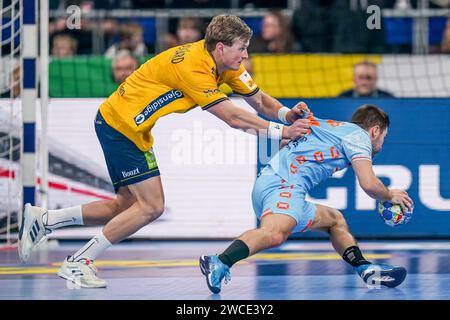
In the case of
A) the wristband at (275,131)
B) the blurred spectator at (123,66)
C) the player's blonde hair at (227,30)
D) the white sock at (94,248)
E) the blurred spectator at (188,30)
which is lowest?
the white sock at (94,248)

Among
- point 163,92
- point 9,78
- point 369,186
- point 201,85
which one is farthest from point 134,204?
point 9,78

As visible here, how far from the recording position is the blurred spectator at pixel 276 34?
1313 centimetres

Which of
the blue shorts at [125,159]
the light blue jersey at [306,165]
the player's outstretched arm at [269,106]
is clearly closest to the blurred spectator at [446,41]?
the player's outstretched arm at [269,106]

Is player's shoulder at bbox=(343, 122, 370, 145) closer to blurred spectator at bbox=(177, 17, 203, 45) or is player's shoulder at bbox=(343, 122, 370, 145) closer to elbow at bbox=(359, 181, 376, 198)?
elbow at bbox=(359, 181, 376, 198)

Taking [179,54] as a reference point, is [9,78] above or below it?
above

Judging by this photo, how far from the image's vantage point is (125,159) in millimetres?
8312

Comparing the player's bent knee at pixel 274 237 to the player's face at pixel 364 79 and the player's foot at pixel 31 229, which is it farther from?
the player's face at pixel 364 79

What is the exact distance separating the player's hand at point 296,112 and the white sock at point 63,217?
1.81 m

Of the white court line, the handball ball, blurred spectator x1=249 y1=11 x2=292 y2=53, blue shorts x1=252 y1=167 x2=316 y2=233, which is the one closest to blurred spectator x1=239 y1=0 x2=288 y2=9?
blurred spectator x1=249 y1=11 x2=292 y2=53

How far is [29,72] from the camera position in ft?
36.7

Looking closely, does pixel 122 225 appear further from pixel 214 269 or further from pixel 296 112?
pixel 296 112

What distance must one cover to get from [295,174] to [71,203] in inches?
167

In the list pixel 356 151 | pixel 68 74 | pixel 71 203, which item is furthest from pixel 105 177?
pixel 356 151

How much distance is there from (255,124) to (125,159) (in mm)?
1008
